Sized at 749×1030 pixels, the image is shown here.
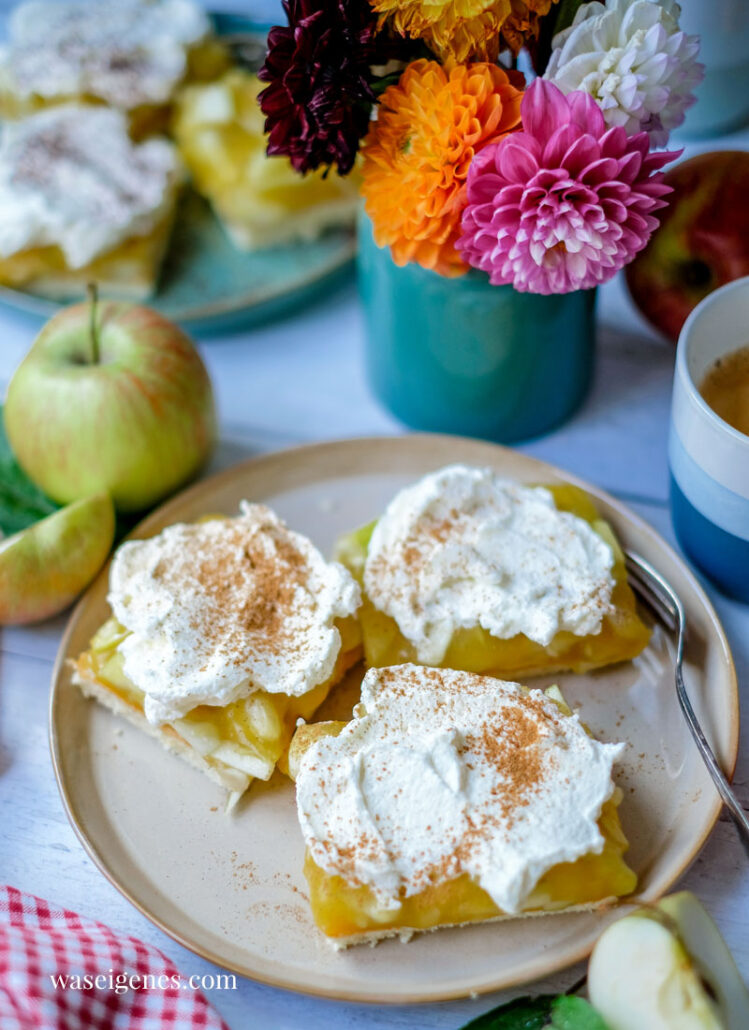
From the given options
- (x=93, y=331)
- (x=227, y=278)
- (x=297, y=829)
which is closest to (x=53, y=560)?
(x=93, y=331)

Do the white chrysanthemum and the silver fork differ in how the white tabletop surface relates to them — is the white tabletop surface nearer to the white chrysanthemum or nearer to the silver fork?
the silver fork

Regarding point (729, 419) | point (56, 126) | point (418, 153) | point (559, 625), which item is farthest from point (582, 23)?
point (56, 126)

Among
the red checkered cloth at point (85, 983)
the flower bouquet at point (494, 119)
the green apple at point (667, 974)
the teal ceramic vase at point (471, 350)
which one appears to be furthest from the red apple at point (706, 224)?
the red checkered cloth at point (85, 983)

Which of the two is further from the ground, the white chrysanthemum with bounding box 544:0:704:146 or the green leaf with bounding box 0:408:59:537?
the white chrysanthemum with bounding box 544:0:704:146

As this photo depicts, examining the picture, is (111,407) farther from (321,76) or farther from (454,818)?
(454,818)

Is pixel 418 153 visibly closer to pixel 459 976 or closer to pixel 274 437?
pixel 274 437

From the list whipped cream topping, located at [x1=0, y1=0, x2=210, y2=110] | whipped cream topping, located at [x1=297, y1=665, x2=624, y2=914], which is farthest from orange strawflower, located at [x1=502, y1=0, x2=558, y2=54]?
whipped cream topping, located at [x1=0, y1=0, x2=210, y2=110]

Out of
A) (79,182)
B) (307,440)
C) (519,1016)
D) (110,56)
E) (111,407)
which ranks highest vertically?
(110,56)
